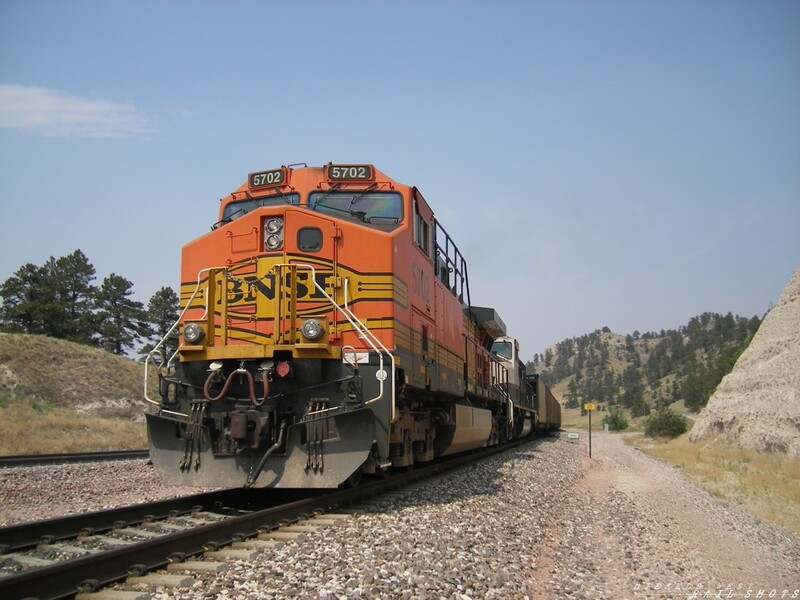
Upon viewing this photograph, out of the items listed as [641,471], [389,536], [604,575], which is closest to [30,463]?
[389,536]

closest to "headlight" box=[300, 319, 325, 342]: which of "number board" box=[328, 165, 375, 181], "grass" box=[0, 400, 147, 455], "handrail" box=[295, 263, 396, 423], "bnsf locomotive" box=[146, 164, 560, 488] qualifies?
"bnsf locomotive" box=[146, 164, 560, 488]

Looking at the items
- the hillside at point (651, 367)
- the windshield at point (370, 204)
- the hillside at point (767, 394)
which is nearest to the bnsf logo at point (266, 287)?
the windshield at point (370, 204)

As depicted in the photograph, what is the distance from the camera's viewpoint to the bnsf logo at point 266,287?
8.20 meters

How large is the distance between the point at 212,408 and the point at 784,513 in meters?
13.3

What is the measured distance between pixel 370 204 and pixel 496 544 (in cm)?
464

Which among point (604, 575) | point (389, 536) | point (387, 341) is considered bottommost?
point (604, 575)

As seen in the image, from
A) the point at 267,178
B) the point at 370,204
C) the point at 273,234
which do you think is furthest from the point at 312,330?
the point at 267,178

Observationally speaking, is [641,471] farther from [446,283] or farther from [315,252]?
[315,252]

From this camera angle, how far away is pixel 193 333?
25.9 feet

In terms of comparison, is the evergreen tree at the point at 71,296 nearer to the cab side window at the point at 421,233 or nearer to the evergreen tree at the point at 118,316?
the evergreen tree at the point at 118,316

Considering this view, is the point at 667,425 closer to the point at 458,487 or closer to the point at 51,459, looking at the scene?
the point at 458,487

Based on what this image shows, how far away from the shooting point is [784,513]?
15016 millimetres

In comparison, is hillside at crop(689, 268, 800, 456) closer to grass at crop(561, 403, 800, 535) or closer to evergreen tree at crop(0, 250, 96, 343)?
grass at crop(561, 403, 800, 535)

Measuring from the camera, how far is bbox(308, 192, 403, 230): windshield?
9.08 meters
